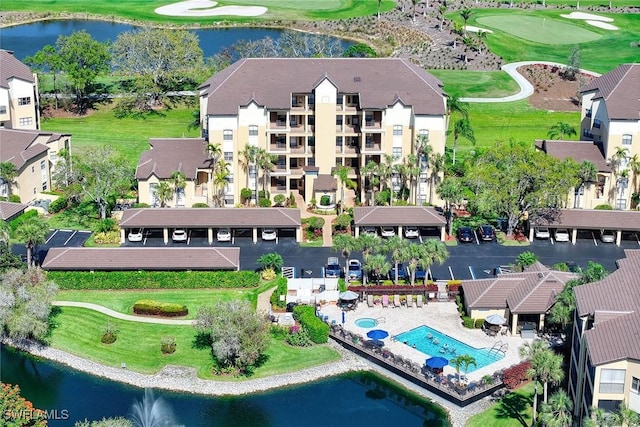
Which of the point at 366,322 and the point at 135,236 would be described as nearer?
the point at 366,322

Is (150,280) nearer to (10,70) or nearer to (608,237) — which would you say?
(608,237)

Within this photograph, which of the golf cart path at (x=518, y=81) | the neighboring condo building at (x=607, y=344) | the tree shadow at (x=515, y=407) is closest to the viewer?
the neighboring condo building at (x=607, y=344)

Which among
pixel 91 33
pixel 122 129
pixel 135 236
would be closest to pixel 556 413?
pixel 135 236

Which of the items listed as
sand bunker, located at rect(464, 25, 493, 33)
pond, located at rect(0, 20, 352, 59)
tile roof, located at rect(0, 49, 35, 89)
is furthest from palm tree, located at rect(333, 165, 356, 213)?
sand bunker, located at rect(464, 25, 493, 33)

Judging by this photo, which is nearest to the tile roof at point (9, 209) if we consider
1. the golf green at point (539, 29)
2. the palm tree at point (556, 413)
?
the palm tree at point (556, 413)

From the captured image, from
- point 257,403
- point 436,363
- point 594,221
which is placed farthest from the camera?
point 594,221

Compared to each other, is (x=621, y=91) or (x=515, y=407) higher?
(x=621, y=91)

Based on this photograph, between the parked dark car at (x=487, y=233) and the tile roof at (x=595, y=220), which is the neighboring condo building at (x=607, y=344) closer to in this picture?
the tile roof at (x=595, y=220)
